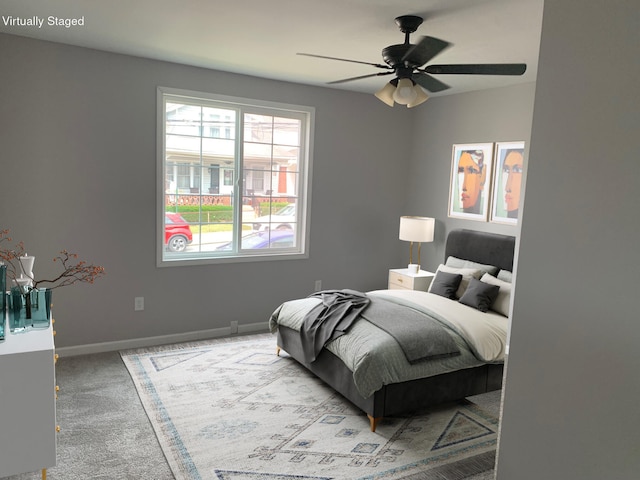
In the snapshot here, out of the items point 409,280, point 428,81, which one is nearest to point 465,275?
point 409,280

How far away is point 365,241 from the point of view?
5.64 m

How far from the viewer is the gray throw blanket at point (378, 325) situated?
10.7ft

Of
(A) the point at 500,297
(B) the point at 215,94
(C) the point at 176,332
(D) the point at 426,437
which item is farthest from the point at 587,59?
(C) the point at 176,332

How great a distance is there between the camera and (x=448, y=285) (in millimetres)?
4426

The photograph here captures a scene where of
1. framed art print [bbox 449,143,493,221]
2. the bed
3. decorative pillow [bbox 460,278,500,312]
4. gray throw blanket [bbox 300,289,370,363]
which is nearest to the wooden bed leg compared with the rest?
the bed

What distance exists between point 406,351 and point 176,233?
100 inches

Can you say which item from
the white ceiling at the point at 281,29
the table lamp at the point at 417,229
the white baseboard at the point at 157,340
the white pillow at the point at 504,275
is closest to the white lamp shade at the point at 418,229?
the table lamp at the point at 417,229

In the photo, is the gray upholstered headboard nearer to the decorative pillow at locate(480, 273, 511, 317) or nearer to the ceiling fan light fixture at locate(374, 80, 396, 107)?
the decorative pillow at locate(480, 273, 511, 317)

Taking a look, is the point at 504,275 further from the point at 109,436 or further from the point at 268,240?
the point at 109,436

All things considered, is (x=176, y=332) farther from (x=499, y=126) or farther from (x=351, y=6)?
(x=499, y=126)

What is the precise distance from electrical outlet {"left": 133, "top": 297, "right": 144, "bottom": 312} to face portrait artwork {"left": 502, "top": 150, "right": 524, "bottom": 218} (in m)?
3.55

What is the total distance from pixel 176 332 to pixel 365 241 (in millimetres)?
2339

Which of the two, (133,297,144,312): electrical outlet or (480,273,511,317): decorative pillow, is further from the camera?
(133,297,144,312): electrical outlet

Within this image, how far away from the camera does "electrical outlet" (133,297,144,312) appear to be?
14.3ft
